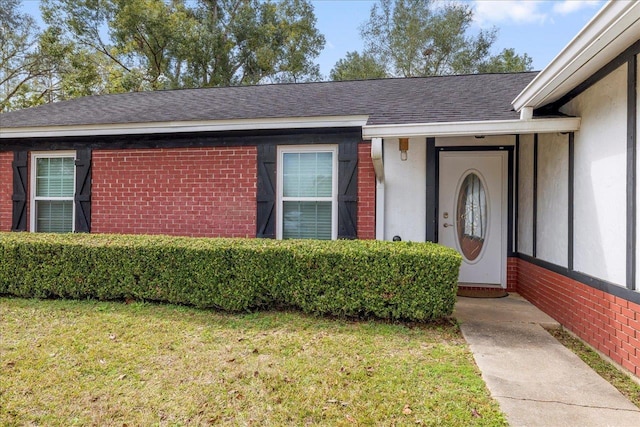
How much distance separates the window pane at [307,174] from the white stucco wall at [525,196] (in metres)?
2.83

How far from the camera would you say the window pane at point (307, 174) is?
18.3ft

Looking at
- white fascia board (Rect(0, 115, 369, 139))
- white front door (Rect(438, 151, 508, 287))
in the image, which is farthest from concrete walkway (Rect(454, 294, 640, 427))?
white fascia board (Rect(0, 115, 369, 139))

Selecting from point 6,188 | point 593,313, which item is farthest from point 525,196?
point 6,188

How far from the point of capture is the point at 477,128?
4336mm

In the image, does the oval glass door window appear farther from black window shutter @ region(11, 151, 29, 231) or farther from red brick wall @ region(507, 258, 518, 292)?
black window shutter @ region(11, 151, 29, 231)

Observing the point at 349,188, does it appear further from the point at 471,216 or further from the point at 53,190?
the point at 53,190

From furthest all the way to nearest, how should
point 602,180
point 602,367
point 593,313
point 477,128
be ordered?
point 477,128 → point 593,313 → point 602,180 → point 602,367

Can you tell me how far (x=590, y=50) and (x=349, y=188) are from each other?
125 inches

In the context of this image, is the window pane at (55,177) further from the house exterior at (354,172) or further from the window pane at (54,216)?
the window pane at (54,216)

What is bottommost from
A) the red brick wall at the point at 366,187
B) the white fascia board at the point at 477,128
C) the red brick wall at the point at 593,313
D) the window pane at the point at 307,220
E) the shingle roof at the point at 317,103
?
the red brick wall at the point at 593,313

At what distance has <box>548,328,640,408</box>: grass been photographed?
2.80 m

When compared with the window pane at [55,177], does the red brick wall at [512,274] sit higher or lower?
lower

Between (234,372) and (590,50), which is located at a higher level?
(590,50)

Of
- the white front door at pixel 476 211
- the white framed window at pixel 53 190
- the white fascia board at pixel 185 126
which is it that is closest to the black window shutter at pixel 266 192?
the white fascia board at pixel 185 126
